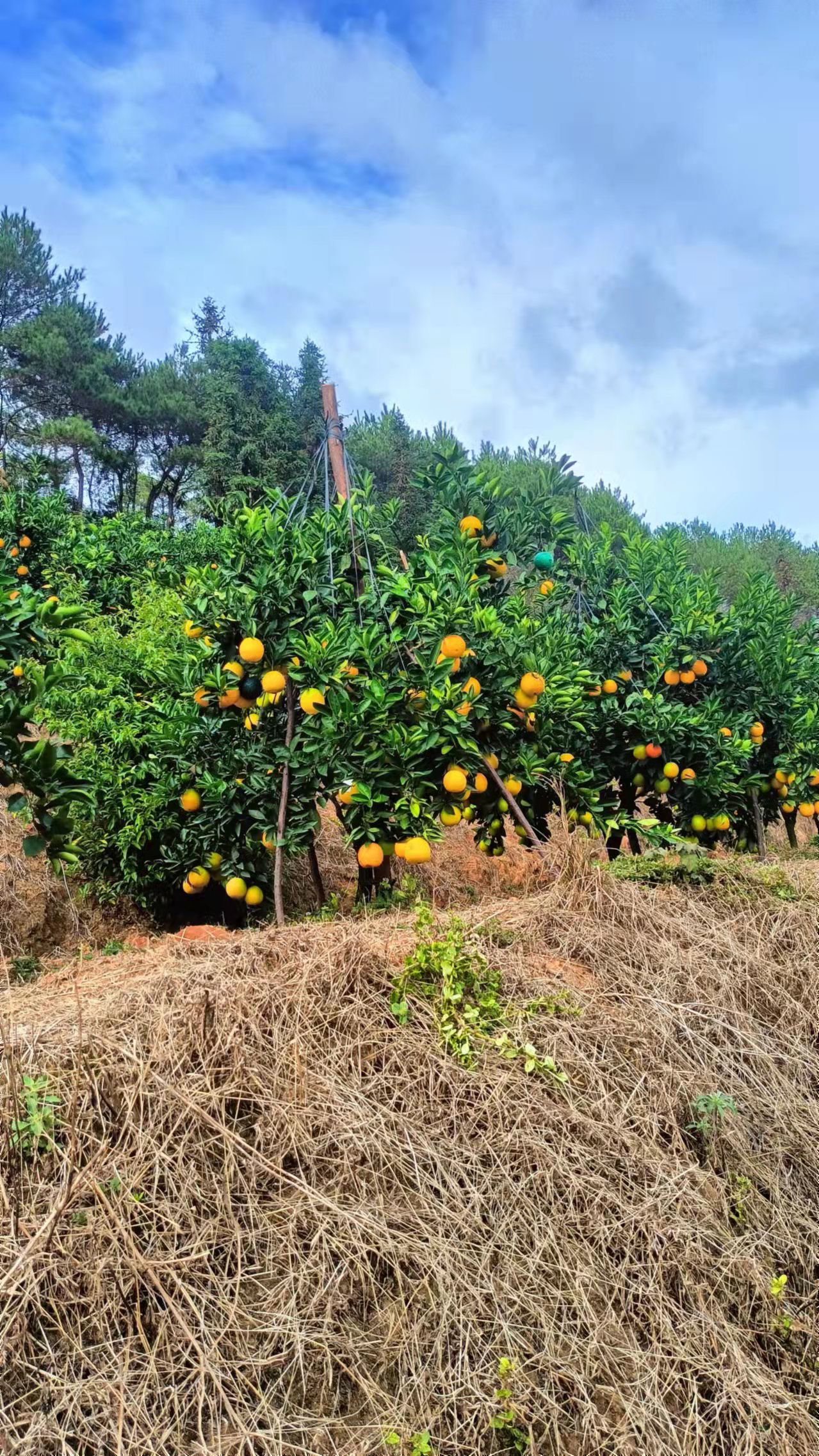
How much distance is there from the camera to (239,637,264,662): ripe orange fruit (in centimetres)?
353

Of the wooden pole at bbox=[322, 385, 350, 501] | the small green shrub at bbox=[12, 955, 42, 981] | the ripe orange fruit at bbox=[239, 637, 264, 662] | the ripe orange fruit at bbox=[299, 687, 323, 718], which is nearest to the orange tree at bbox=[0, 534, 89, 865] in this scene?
the ripe orange fruit at bbox=[239, 637, 264, 662]

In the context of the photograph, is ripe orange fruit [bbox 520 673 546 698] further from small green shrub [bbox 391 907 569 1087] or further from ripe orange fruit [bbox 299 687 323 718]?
small green shrub [bbox 391 907 569 1087]

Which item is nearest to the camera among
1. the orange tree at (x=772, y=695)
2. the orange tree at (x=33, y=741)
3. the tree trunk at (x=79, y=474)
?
the orange tree at (x=33, y=741)

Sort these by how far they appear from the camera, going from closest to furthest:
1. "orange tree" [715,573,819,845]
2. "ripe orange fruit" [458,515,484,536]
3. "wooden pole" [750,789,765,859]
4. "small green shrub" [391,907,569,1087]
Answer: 1. "small green shrub" [391,907,569,1087]
2. "ripe orange fruit" [458,515,484,536]
3. "orange tree" [715,573,819,845]
4. "wooden pole" [750,789,765,859]

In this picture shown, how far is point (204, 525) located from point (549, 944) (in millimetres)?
9461

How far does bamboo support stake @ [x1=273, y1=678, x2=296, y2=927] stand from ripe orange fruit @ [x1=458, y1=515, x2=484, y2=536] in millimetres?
1448

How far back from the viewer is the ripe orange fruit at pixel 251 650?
3.53 metres

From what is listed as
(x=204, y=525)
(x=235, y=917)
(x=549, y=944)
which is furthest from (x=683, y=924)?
(x=204, y=525)

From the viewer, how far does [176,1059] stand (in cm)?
235

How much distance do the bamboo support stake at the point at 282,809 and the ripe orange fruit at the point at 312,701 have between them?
0.25 m

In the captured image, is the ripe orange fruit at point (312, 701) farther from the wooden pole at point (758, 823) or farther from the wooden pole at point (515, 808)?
the wooden pole at point (758, 823)

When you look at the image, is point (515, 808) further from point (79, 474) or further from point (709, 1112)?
point (79, 474)

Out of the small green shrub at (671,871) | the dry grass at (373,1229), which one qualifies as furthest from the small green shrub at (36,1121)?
the small green shrub at (671,871)

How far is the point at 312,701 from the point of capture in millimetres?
3523
